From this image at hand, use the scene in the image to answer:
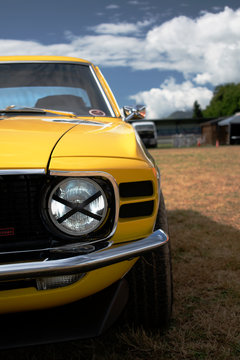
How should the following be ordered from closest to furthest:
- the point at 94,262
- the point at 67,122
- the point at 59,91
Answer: the point at 94,262
the point at 67,122
the point at 59,91

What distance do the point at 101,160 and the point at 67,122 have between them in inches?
25.7

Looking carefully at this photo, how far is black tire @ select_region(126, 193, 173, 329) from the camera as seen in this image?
1620mm

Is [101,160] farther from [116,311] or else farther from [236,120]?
[236,120]

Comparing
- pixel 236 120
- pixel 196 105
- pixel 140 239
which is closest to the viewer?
pixel 140 239

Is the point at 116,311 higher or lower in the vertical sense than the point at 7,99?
lower

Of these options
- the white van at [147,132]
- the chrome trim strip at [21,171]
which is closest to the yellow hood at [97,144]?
the chrome trim strip at [21,171]

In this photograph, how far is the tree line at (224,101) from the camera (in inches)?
3051

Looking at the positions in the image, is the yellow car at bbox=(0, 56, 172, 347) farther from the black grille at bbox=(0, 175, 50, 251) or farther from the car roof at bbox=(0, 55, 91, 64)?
the car roof at bbox=(0, 55, 91, 64)

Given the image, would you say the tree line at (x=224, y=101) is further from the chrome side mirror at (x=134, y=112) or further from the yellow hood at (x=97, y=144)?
the yellow hood at (x=97, y=144)

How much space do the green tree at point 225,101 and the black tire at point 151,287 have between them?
80.0 m

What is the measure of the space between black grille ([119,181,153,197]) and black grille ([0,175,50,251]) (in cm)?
31

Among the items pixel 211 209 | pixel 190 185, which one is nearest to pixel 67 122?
pixel 211 209

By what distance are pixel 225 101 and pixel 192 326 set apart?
8288 centimetres

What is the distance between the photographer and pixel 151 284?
1641 mm
